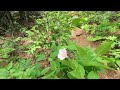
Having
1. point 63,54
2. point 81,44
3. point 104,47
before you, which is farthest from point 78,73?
point 81,44

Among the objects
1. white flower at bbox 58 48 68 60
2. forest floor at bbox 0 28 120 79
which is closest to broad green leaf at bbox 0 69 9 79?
white flower at bbox 58 48 68 60

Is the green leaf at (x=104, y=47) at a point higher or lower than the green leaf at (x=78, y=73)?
higher

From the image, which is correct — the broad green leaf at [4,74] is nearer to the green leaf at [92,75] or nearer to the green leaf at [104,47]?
the green leaf at [92,75]

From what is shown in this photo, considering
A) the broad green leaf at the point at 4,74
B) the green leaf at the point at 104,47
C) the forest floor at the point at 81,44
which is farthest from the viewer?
the forest floor at the point at 81,44

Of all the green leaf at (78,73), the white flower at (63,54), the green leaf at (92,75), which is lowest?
the green leaf at (92,75)

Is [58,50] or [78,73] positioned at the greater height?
[58,50]

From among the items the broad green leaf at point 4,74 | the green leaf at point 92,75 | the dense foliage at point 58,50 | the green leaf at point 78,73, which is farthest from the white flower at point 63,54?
the broad green leaf at point 4,74

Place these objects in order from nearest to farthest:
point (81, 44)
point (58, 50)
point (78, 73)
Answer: point (78, 73)
point (58, 50)
point (81, 44)

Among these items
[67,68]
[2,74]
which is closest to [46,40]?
[67,68]

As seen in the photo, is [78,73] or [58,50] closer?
[78,73]

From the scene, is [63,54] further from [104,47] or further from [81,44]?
[81,44]

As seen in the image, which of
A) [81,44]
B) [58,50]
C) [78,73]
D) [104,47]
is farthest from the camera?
[81,44]
